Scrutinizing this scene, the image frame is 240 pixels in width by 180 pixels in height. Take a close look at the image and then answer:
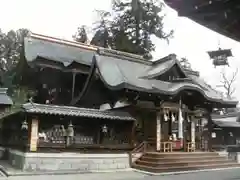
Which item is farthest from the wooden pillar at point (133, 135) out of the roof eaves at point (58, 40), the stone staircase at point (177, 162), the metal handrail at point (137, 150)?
the roof eaves at point (58, 40)

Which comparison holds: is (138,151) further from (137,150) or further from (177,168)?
(177,168)

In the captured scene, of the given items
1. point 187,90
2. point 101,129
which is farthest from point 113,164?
point 187,90

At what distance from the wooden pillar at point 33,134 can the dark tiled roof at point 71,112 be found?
590 mm

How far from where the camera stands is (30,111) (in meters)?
14.5

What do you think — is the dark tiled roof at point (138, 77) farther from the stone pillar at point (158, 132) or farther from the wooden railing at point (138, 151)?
the wooden railing at point (138, 151)

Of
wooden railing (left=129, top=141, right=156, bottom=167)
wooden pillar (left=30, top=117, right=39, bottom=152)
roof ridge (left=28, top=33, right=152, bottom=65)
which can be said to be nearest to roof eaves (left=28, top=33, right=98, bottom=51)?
roof ridge (left=28, top=33, right=152, bottom=65)

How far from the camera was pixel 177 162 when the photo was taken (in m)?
16.9

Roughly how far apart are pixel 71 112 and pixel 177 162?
605cm

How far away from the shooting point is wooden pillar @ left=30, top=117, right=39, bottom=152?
1478 centimetres

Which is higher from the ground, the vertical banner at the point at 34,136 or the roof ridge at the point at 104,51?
the roof ridge at the point at 104,51

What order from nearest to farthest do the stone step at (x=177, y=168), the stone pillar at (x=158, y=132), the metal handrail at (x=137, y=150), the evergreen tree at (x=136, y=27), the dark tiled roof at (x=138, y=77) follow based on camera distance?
1. the stone step at (x=177, y=168)
2. the metal handrail at (x=137, y=150)
3. the dark tiled roof at (x=138, y=77)
4. the stone pillar at (x=158, y=132)
5. the evergreen tree at (x=136, y=27)

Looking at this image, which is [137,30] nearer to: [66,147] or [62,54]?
[62,54]

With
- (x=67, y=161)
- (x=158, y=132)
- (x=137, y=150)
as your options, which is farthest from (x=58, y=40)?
(x=67, y=161)

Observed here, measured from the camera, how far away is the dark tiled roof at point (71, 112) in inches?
584
